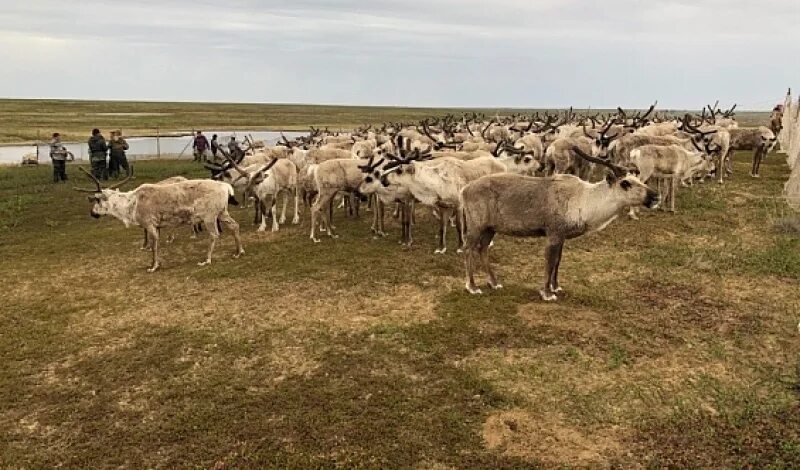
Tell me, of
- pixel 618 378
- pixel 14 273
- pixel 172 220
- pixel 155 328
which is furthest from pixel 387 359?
pixel 14 273

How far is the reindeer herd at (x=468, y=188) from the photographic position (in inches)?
347

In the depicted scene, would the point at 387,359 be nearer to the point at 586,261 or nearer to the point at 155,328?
the point at 155,328

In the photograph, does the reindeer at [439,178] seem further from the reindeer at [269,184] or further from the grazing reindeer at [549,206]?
the reindeer at [269,184]

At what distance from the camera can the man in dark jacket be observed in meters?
22.2

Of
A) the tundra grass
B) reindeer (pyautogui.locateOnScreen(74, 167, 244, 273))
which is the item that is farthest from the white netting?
reindeer (pyautogui.locateOnScreen(74, 167, 244, 273))

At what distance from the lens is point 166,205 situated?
448 inches

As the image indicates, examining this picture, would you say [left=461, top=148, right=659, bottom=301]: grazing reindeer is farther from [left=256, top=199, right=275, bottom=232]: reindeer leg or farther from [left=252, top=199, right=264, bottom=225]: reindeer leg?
[left=252, top=199, right=264, bottom=225]: reindeer leg

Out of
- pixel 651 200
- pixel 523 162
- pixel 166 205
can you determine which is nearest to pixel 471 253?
pixel 651 200

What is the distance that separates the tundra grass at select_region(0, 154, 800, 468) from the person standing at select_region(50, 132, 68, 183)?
36.2 feet

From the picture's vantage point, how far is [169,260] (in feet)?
39.6

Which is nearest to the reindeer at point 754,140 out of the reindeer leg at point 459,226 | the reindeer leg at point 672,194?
the reindeer leg at point 672,194

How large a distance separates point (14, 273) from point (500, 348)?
9697 millimetres

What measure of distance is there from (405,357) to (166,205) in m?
6.58

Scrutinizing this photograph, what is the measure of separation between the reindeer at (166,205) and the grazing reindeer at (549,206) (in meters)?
5.31
